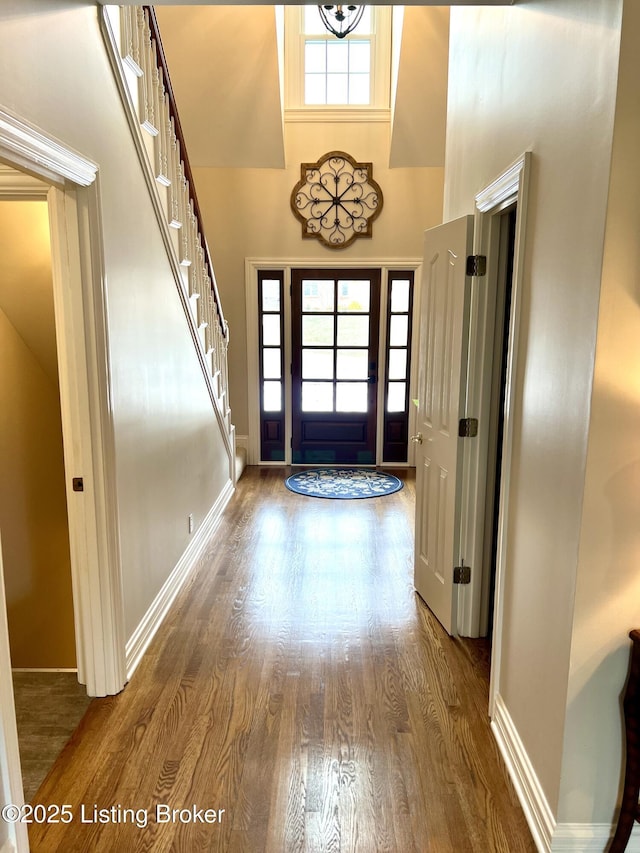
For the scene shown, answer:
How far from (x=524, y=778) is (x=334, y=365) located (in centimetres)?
462

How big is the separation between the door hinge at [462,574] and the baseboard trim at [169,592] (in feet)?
4.98

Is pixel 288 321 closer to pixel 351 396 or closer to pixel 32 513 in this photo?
pixel 351 396

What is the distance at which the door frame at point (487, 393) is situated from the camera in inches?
82.6

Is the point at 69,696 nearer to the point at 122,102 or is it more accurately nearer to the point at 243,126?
the point at 122,102

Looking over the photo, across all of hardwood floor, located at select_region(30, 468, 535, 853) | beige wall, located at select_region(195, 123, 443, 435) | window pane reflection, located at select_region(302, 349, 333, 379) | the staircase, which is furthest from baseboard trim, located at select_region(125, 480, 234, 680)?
beige wall, located at select_region(195, 123, 443, 435)

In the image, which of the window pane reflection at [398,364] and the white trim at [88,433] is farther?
the window pane reflection at [398,364]

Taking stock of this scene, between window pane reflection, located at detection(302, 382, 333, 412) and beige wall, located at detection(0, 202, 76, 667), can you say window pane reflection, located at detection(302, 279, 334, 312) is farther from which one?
beige wall, located at detection(0, 202, 76, 667)

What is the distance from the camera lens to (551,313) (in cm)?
178

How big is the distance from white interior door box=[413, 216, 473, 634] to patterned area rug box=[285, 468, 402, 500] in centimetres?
202

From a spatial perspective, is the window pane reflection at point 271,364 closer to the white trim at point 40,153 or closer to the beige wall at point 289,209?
the beige wall at point 289,209

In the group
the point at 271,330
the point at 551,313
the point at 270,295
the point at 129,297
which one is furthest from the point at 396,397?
the point at 551,313

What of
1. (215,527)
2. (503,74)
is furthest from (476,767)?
(215,527)

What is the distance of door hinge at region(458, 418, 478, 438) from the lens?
2.78 metres

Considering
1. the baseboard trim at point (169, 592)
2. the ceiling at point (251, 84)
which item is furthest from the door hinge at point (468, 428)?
the ceiling at point (251, 84)
